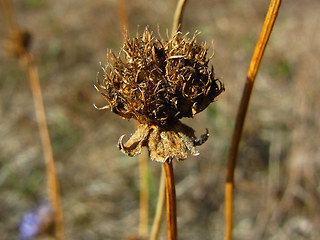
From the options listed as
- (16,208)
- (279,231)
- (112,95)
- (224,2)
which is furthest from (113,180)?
(224,2)

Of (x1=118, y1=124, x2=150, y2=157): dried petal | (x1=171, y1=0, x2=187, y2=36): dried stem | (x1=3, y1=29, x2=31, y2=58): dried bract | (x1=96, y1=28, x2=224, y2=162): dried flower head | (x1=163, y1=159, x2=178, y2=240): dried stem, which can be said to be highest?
(x1=3, y1=29, x2=31, y2=58): dried bract

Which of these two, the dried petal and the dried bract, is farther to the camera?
the dried bract

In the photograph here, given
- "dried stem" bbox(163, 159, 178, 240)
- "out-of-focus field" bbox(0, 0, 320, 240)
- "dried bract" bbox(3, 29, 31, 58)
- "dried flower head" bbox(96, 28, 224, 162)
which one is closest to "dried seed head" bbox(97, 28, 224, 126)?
"dried flower head" bbox(96, 28, 224, 162)

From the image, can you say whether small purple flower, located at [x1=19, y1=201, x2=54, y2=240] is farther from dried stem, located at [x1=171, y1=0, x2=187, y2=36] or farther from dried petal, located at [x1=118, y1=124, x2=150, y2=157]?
dried stem, located at [x1=171, y1=0, x2=187, y2=36]

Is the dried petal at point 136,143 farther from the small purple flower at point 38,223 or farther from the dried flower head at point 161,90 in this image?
the small purple flower at point 38,223

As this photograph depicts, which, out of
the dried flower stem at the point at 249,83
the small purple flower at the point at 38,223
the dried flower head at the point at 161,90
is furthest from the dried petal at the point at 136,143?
the small purple flower at the point at 38,223

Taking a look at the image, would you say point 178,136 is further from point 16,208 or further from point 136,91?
point 16,208
